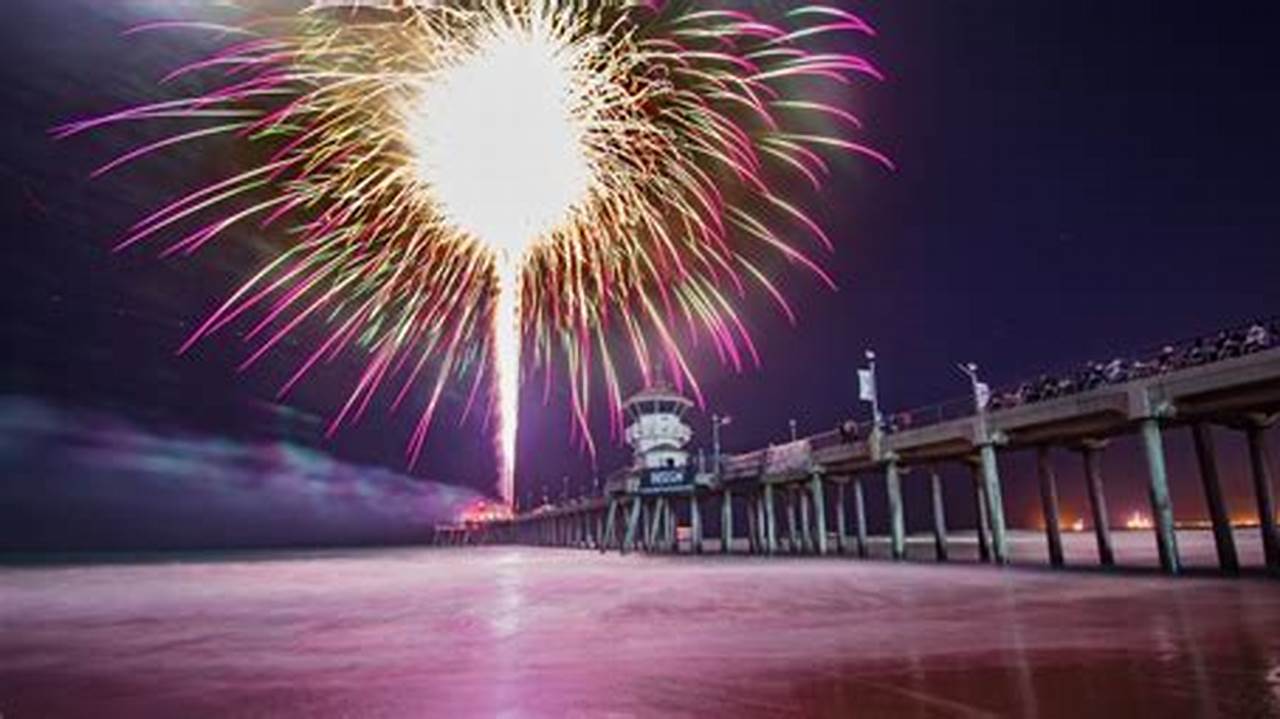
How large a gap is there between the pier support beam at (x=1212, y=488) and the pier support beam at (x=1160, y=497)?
60.1 inches

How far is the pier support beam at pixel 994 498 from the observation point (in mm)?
41781

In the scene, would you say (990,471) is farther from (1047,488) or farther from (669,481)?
(669,481)

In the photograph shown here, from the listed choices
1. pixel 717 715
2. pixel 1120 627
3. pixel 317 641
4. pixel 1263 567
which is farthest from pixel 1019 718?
pixel 1263 567

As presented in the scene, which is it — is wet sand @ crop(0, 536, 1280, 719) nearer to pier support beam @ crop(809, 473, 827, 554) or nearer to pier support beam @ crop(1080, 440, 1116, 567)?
pier support beam @ crop(1080, 440, 1116, 567)

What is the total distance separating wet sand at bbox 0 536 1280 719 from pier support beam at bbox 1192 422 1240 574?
328 centimetres

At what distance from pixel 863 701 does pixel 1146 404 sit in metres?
→ 24.7

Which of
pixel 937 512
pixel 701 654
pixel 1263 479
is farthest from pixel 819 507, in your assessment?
pixel 701 654

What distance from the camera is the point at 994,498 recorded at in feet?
138

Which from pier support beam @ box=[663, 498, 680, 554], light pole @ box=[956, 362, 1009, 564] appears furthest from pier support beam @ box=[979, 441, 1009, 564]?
pier support beam @ box=[663, 498, 680, 554]

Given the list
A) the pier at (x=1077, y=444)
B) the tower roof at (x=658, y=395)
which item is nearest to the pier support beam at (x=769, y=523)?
the pier at (x=1077, y=444)

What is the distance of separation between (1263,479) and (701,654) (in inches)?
1165

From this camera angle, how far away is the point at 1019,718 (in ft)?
34.8

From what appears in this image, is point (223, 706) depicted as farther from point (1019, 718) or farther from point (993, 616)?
point (993, 616)

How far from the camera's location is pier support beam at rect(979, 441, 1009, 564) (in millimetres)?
41781
